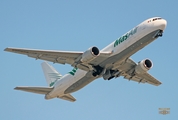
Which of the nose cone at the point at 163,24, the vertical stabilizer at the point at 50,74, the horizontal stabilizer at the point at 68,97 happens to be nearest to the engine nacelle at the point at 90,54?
the nose cone at the point at 163,24

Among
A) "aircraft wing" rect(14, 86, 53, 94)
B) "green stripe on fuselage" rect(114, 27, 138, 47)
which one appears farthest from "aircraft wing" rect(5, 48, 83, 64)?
"aircraft wing" rect(14, 86, 53, 94)

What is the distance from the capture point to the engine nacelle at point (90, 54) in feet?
153

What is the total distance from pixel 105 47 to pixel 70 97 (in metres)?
10.3

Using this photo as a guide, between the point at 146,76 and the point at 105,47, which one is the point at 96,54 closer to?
the point at 105,47

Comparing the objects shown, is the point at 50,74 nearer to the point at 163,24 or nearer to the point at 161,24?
the point at 161,24

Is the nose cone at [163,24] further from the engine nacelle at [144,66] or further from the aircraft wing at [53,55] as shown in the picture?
the aircraft wing at [53,55]

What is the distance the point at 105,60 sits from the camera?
48844 millimetres

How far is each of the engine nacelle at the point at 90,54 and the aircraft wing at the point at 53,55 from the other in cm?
130

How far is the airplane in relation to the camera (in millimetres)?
46438

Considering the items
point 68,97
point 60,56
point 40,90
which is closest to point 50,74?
point 68,97

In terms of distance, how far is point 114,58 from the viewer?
48312 millimetres

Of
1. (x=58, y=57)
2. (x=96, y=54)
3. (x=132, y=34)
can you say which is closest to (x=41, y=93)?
(x=58, y=57)

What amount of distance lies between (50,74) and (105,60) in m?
14.8

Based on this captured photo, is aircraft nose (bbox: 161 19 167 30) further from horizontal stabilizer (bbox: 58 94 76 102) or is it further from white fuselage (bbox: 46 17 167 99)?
horizontal stabilizer (bbox: 58 94 76 102)
